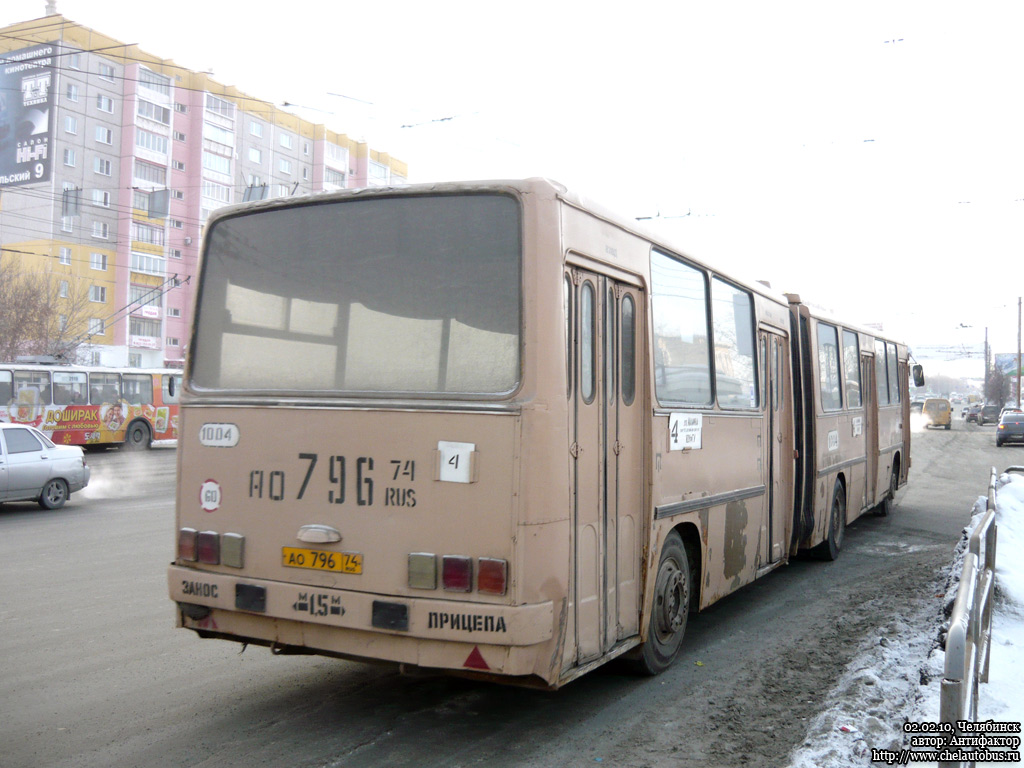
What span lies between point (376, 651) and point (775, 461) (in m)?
5.53

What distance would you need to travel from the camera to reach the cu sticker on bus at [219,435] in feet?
16.7

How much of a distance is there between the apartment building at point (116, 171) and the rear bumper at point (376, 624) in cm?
4497

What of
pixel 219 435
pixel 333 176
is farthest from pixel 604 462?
pixel 333 176

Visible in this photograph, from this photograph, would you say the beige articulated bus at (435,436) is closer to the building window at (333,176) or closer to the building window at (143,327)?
the building window at (143,327)

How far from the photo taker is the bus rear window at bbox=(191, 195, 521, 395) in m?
4.60

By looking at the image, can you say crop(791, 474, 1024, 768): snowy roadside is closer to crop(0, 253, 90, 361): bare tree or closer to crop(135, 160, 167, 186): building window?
crop(0, 253, 90, 361): bare tree

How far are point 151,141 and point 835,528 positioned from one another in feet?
193

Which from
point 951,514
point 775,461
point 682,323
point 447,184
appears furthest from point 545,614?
point 951,514

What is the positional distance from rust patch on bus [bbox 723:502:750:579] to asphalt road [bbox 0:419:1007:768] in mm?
518

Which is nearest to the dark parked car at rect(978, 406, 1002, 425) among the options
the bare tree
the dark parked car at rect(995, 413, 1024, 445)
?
the dark parked car at rect(995, 413, 1024, 445)

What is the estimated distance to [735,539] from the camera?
746cm

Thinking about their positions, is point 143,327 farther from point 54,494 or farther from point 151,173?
point 54,494

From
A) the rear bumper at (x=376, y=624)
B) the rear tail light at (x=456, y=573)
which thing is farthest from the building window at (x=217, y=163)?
the rear tail light at (x=456, y=573)

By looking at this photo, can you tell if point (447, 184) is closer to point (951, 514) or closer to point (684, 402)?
point (684, 402)
